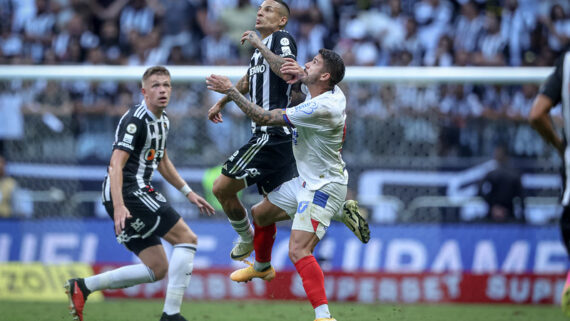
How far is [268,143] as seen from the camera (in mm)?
7543

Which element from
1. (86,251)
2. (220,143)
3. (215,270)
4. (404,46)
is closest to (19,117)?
(86,251)

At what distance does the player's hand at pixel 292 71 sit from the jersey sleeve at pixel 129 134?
1654mm

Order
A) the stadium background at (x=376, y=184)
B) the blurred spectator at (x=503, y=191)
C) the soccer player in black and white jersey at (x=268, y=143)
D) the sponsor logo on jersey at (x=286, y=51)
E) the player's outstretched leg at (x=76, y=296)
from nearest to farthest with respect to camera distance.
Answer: the sponsor logo on jersey at (x=286, y=51) → the soccer player in black and white jersey at (x=268, y=143) → the player's outstretched leg at (x=76, y=296) → the stadium background at (x=376, y=184) → the blurred spectator at (x=503, y=191)

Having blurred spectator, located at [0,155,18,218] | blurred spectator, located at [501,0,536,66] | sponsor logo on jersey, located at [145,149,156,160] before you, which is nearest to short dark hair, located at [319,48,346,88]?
sponsor logo on jersey, located at [145,149,156,160]

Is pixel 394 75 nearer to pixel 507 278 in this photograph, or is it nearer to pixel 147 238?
pixel 507 278

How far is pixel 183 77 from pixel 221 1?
474cm

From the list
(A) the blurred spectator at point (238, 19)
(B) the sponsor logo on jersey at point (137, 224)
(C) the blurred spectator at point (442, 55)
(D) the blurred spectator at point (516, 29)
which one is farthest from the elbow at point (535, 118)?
(A) the blurred spectator at point (238, 19)

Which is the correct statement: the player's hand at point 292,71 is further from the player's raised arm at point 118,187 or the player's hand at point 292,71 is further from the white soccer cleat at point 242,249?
the white soccer cleat at point 242,249

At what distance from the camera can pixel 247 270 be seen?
26.7 ft

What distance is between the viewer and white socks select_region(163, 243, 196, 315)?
749 cm

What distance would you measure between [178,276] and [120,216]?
3.03ft

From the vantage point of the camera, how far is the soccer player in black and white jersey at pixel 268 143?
745cm

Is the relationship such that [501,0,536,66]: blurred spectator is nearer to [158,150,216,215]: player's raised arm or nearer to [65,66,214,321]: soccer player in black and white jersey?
[158,150,216,215]: player's raised arm

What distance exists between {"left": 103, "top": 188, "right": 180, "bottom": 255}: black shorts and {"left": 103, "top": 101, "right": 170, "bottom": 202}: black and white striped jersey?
102 millimetres
